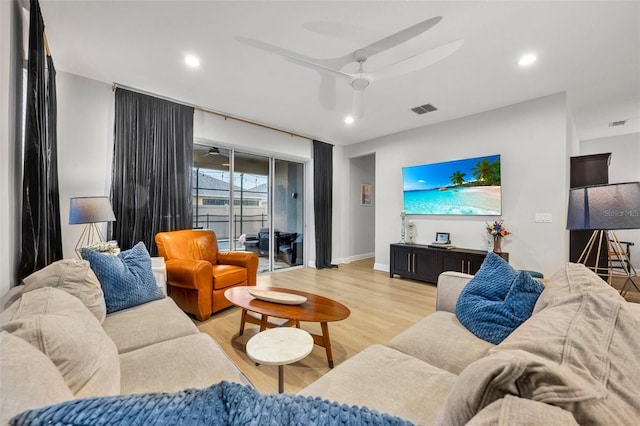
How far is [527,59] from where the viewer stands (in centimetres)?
254

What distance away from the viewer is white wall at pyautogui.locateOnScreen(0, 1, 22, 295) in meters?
1.41

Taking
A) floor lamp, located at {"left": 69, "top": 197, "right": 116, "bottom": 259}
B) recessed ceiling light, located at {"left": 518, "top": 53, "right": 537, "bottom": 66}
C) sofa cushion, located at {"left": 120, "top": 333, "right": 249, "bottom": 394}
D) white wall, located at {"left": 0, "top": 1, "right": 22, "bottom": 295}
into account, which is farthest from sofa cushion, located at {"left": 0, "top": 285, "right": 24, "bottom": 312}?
recessed ceiling light, located at {"left": 518, "top": 53, "right": 537, "bottom": 66}

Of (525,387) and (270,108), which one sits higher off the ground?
(270,108)

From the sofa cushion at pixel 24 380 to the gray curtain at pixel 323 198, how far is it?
4630 millimetres

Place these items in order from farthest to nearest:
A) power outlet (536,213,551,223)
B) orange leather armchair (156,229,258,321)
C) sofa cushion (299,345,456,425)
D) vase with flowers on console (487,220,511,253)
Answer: vase with flowers on console (487,220,511,253)
power outlet (536,213,551,223)
orange leather armchair (156,229,258,321)
sofa cushion (299,345,456,425)

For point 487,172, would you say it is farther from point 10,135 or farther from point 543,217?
point 10,135

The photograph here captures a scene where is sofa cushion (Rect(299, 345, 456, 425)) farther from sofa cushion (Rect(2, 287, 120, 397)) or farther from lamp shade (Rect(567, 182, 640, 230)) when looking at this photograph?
lamp shade (Rect(567, 182, 640, 230))

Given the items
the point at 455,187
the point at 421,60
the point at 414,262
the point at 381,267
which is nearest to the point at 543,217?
the point at 455,187

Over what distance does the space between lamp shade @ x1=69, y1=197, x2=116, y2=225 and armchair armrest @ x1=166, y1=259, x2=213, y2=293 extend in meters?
0.75

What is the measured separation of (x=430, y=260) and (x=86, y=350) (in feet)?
13.3

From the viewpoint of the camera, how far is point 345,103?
354cm

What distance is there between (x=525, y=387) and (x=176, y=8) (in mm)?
2777

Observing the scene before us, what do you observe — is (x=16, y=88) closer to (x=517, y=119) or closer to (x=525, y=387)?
(x=525, y=387)

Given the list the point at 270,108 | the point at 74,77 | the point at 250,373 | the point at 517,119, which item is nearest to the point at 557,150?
the point at 517,119
